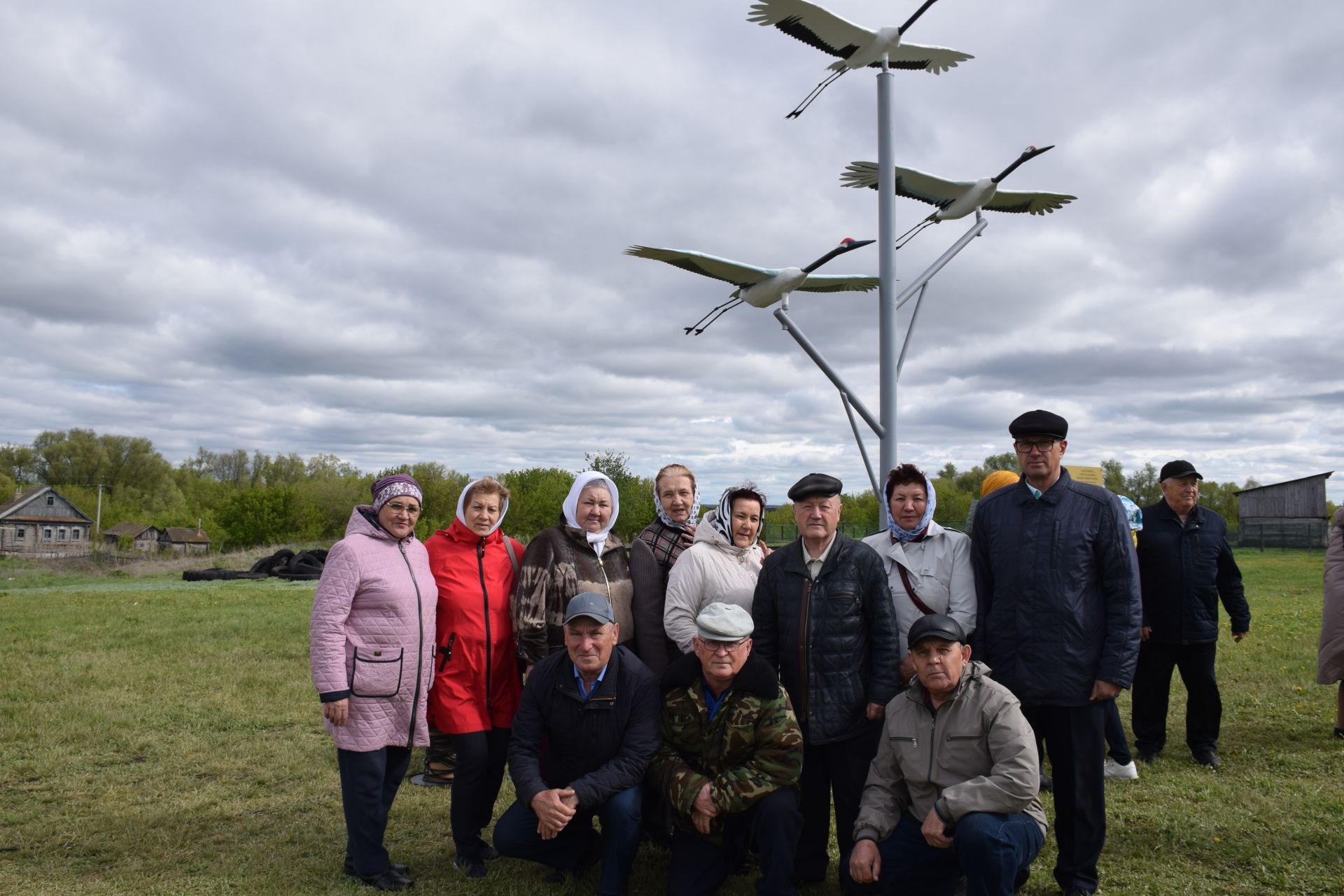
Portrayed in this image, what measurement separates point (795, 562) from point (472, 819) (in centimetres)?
204

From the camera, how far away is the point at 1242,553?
33219 mm

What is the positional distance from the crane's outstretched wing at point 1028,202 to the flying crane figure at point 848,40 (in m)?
1.78

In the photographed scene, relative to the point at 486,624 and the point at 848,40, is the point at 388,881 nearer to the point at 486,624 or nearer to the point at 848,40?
the point at 486,624

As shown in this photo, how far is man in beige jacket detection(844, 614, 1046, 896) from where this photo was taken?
324 centimetres

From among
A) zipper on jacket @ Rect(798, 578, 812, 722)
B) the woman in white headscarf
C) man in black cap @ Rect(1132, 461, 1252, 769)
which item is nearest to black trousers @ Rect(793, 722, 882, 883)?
zipper on jacket @ Rect(798, 578, 812, 722)

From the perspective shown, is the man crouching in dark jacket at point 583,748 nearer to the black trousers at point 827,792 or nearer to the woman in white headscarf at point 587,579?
the woman in white headscarf at point 587,579

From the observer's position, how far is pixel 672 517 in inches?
176

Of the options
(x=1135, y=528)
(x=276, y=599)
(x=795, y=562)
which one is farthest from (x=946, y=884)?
(x=276, y=599)

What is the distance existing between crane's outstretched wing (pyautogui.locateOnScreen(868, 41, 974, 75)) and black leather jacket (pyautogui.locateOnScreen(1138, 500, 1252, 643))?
190 inches

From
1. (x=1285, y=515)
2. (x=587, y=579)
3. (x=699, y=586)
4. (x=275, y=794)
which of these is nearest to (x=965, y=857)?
(x=699, y=586)

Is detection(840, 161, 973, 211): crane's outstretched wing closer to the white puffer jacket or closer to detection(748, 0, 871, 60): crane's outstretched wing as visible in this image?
detection(748, 0, 871, 60): crane's outstretched wing

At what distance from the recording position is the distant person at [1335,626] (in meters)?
6.02

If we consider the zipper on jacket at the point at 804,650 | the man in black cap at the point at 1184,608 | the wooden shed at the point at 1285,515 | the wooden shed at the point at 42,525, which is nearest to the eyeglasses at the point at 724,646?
the zipper on jacket at the point at 804,650

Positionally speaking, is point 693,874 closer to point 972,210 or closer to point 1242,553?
point 972,210
